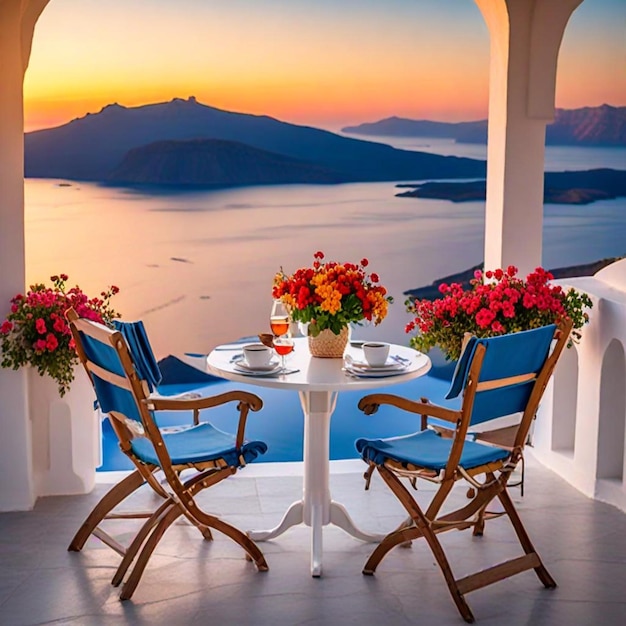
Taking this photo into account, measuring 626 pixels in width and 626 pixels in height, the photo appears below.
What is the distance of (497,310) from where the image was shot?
4.59 metres

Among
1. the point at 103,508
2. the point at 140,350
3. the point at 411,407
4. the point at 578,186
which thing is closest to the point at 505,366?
the point at 411,407

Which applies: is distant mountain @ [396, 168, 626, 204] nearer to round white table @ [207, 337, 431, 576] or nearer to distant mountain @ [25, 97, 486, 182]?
distant mountain @ [25, 97, 486, 182]

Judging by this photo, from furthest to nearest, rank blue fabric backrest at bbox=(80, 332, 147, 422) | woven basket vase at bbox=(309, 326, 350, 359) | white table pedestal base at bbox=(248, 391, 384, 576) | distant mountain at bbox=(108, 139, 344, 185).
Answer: distant mountain at bbox=(108, 139, 344, 185)
woven basket vase at bbox=(309, 326, 350, 359)
white table pedestal base at bbox=(248, 391, 384, 576)
blue fabric backrest at bbox=(80, 332, 147, 422)

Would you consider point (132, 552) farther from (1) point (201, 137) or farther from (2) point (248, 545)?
(1) point (201, 137)

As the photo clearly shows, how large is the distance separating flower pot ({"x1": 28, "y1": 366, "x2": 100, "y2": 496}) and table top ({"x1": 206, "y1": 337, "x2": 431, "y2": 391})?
0.88 meters

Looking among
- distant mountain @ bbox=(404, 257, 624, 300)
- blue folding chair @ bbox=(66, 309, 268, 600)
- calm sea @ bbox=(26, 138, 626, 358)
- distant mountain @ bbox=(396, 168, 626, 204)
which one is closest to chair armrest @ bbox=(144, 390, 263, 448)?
Result: blue folding chair @ bbox=(66, 309, 268, 600)

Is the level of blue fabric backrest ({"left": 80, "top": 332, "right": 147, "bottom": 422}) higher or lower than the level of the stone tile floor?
higher

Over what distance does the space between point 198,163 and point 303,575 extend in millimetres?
7535

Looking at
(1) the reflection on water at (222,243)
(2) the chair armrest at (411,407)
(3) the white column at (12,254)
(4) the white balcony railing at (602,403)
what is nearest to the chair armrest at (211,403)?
(2) the chair armrest at (411,407)

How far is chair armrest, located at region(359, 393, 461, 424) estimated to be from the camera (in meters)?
3.44

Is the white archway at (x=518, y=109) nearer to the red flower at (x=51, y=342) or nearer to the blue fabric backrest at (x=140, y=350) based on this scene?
the red flower at (x=51, y=342)

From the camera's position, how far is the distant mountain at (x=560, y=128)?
10781mm

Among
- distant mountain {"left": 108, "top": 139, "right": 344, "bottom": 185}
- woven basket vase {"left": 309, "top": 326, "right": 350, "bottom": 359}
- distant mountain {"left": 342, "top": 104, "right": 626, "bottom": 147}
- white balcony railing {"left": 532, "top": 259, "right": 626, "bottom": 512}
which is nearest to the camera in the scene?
woven basket vase {"left": 309, "top": 326, "right": 350, "bottom": 359}

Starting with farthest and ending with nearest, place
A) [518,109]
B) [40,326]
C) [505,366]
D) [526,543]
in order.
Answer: [518,109], [40,326], [526,543], [505,366]
